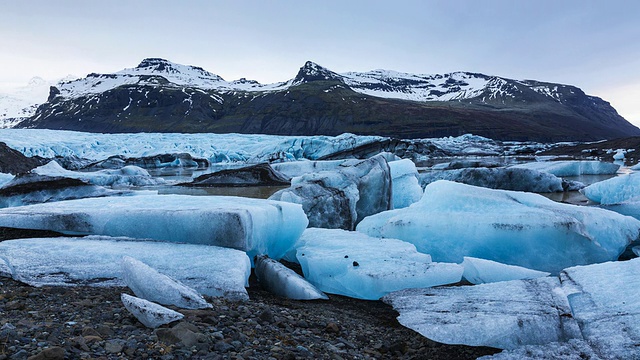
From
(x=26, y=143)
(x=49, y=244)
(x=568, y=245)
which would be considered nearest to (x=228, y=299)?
(x=49, y=244)

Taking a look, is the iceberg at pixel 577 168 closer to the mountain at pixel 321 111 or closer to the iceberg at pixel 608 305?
the iceberg at pixel 608 305

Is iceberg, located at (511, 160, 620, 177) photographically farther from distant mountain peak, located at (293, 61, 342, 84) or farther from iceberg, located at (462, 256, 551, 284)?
distant mountain peak, located at (293, 61, 342, 84)

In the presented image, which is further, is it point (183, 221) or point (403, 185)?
point (403, 185)

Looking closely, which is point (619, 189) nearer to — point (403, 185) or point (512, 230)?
point (403, 185)

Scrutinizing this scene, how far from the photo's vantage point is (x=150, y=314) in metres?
1.89

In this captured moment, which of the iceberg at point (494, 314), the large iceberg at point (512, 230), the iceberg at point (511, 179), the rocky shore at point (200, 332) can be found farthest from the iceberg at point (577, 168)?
the rocky shore at point (200, 332)

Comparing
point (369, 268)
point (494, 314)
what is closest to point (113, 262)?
point (369, 268)

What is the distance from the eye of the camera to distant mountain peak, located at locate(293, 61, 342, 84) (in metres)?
121

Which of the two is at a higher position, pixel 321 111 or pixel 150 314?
pixel 321 111

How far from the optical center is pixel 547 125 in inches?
3194

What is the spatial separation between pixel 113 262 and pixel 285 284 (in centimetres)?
122

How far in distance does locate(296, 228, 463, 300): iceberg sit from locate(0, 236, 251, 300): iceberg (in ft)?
2.42

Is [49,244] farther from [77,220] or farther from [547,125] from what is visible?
[547,125]

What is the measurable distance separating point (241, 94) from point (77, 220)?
9451 centimetres
